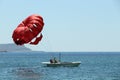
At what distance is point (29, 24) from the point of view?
3866cm

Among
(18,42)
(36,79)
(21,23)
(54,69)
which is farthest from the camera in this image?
(54,69)

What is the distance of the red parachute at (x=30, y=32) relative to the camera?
37531 mm

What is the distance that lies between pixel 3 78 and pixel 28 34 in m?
20.3

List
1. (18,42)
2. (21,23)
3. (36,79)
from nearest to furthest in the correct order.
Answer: (18,42), (21,23), (36,79)

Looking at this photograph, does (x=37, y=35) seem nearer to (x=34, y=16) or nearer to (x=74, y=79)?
(x=34, y=16)

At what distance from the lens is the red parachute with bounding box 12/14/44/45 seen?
3753 cm

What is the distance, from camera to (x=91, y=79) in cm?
5453

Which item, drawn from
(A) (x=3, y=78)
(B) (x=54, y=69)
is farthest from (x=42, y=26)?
(B) (x=54, y=69)

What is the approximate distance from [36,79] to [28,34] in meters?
16.7

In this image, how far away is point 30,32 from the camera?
38.3 metres

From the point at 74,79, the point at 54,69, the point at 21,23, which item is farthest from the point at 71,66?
the point at 21,23

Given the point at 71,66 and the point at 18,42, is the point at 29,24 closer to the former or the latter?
the point at 18,42

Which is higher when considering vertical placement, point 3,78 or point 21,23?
point 21,23

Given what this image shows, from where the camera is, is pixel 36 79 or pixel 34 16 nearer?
pixel 34 16
